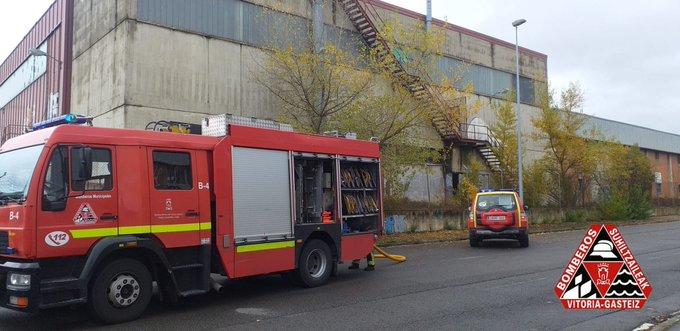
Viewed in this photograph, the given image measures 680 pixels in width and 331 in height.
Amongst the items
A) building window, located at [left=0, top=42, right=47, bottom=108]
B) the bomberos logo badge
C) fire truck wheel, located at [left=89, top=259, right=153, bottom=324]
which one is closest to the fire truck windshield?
fire truck wheel, located at [left=89, top=259, right=153, bottom=324]

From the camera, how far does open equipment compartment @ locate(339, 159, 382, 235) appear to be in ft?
37.0

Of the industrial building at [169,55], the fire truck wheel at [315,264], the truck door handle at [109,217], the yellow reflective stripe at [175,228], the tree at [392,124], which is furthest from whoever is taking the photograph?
the industrial building at [169,55]

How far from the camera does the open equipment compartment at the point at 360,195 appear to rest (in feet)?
37.0

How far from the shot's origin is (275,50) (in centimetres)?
2089

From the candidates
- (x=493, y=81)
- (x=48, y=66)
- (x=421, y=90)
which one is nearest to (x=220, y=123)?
(x=421, y=90)

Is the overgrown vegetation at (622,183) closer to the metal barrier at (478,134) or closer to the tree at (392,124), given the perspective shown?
the metal barrier at (478,134)

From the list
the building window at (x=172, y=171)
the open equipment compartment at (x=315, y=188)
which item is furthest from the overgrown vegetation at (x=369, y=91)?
the building window at (x=172, y=171)

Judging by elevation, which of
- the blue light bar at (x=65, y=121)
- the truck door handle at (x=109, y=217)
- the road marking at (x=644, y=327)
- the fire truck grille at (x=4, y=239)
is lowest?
the road marking at (x=644, y=327)

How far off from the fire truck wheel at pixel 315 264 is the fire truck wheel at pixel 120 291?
3.15 meters

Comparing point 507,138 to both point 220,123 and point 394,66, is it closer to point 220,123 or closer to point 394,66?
point 394,66

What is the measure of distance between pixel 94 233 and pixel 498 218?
519 inches

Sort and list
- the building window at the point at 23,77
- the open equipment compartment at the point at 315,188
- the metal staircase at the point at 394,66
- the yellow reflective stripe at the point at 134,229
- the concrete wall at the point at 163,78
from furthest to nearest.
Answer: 1. the building window at the point at 23,77
2. the concrete wall at the point at 163,78
3. the metal staircase at the point at 394,66
4. the open equipment compartment at the point at 315,188
5. the yellow reflective stripe at the point at 134,229

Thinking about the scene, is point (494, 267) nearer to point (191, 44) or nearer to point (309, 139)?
point (309, 139)

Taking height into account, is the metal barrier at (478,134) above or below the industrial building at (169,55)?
below
